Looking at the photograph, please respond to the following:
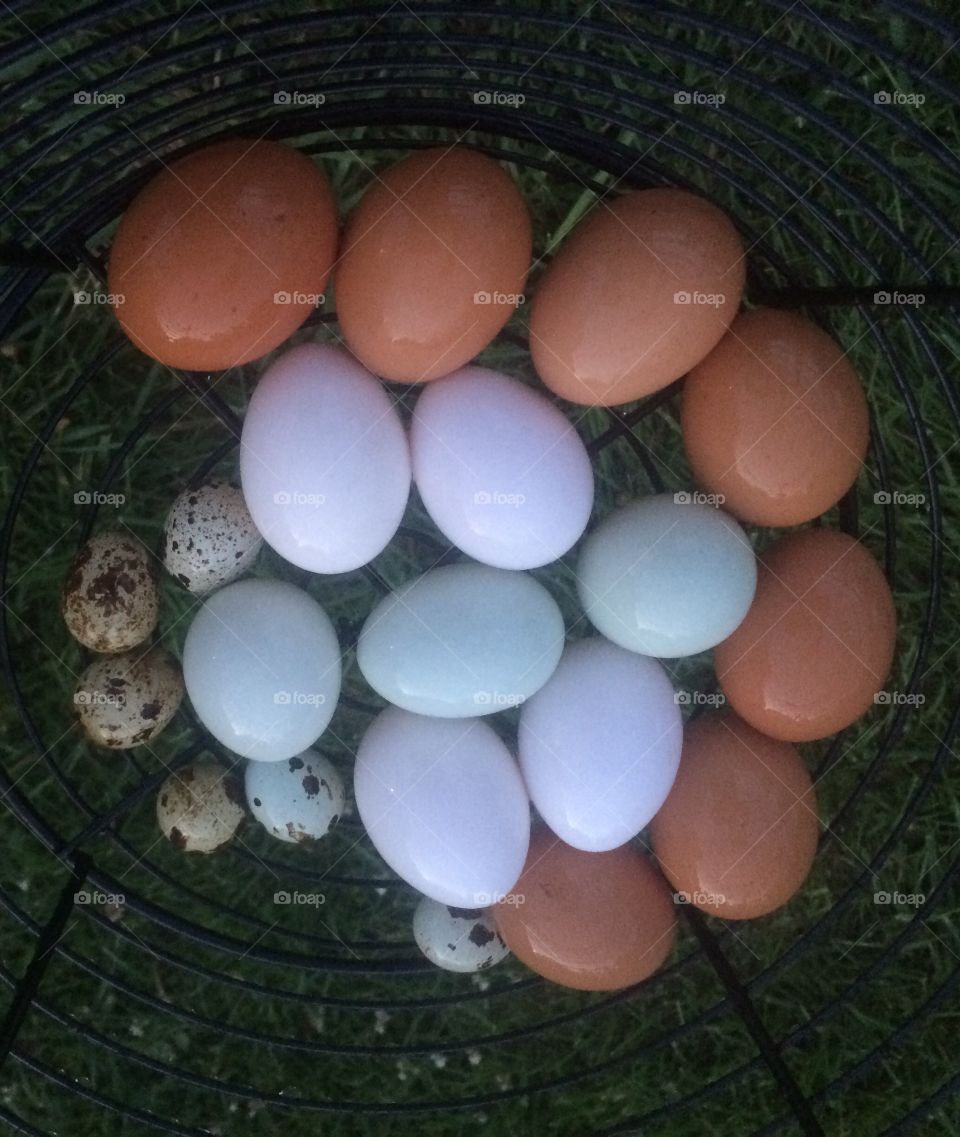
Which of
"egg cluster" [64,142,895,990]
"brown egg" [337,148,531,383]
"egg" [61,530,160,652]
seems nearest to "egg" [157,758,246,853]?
"egg cluster" [64,142,895,990]

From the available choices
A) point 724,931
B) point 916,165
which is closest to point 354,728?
point 724,931

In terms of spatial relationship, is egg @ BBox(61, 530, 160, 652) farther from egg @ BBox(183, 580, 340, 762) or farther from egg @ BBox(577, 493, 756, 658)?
egg @ BBox(577, 493, 756, 658)

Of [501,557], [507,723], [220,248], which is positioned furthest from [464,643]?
[220,248]

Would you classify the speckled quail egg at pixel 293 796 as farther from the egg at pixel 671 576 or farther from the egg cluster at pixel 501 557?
the egg at pixel 671 576

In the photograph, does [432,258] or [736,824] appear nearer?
[432,258]

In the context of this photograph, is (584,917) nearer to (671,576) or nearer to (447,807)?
(447,807)
